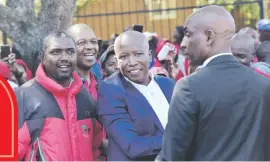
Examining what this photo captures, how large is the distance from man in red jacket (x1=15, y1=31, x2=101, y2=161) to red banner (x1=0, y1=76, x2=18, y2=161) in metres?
0.32

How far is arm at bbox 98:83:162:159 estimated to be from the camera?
4.18m

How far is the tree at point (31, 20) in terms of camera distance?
639 cm

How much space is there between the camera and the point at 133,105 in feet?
14.2

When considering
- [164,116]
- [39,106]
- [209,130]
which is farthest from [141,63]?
[209,130]

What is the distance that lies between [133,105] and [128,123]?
0.14m

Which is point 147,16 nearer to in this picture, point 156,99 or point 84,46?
point 84,46

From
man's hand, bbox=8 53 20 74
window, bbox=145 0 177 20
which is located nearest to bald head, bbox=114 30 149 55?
man's hand, bbox=8 53 20 74

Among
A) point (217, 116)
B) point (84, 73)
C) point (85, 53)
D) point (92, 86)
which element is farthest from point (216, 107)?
point (85, 53)

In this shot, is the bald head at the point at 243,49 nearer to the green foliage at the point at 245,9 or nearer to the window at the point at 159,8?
the green foliage at the point at 245,9

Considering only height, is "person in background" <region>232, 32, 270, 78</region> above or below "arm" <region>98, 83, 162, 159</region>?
above

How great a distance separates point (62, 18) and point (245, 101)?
3.38 meters

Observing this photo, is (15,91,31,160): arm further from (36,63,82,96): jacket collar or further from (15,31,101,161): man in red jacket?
(36,63,82,96): jacket collar

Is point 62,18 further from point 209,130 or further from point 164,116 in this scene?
point 209,130

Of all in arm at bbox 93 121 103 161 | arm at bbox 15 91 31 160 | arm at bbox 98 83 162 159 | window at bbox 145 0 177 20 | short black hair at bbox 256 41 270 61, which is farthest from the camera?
window at bbox 145 0 177 20
